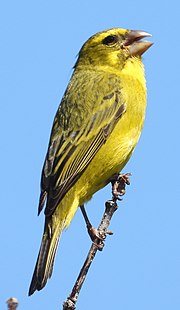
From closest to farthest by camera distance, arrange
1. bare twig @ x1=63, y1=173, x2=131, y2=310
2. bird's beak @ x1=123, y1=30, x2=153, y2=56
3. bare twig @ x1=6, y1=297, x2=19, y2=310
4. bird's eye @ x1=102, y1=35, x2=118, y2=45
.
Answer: bare twig @ x1=6, y1=297, x2=19, y2=310 → bare twig @ x1=63, y1=173, x2=131, y2=310 → bird's beak @ x1=123, y1=30, x2=153, y2=56 → bird's eye @ x1=102, y1=35, x2=118, y2=45

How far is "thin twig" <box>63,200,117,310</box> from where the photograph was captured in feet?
12.2

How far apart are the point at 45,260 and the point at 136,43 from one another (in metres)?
3.06

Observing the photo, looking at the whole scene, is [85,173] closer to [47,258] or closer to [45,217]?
[45,217]

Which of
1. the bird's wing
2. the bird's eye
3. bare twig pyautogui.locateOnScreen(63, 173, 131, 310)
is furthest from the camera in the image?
the bird's eye

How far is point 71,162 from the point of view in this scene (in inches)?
251

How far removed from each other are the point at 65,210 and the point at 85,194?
15.7 inches

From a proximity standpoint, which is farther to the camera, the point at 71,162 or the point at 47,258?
the point at 71,162

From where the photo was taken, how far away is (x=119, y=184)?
5.93 m

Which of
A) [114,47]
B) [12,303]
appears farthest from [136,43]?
[12,303]

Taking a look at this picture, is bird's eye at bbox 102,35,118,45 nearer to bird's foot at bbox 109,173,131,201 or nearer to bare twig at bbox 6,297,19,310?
bird's foot at bbox 109,173,131,201

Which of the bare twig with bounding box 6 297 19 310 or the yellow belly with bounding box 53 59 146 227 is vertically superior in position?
the yellow belly with bounding box 53 59 146 227

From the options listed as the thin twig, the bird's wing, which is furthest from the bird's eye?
the thin twig

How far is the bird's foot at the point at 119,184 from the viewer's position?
556 centimetres

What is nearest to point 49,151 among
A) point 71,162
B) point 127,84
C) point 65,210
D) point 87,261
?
point 71,162
